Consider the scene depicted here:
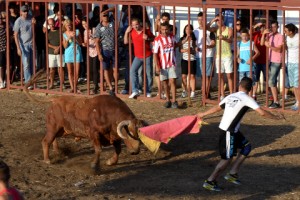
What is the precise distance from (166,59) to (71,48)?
2.50 meters

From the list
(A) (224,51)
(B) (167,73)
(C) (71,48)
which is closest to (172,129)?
(B) (167,73)

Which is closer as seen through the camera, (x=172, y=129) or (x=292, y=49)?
(x=172, y=129)

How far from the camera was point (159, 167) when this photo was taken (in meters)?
12.3

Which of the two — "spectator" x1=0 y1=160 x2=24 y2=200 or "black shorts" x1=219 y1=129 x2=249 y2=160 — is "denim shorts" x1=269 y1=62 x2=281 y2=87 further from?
"spectator" x1=0 y1=160 x2=24 y2=200

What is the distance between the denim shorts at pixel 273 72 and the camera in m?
16.0

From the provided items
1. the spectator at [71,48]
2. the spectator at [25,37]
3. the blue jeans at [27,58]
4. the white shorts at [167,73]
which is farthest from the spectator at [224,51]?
the blue jeans at [27,58]

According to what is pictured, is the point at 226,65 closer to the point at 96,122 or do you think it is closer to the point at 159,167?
the point at 159,167

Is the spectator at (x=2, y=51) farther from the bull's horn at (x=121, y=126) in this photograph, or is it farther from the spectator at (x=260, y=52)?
the bull's horn at (x=121, y=126)

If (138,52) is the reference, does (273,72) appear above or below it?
below

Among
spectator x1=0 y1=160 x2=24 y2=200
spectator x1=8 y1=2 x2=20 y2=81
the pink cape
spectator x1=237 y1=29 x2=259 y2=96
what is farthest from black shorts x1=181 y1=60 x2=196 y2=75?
spectator x1=0 y1=160 x2=24 y2=200

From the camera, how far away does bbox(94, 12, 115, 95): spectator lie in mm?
17375

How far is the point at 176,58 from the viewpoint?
1819 centimetres

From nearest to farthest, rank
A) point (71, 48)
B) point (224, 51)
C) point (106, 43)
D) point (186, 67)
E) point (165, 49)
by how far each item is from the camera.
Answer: point (165, 49), point (224, 51), point (186, 67), point (106, 43), point (71, 48)

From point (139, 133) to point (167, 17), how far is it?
5.08 m
